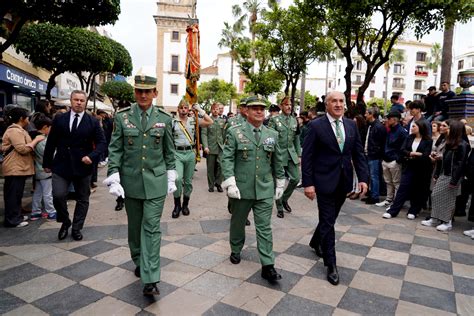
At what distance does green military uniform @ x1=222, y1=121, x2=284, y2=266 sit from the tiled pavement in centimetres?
60

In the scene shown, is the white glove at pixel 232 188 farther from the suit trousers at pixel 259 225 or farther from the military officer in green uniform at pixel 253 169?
the suit trousers at pixel 259 225

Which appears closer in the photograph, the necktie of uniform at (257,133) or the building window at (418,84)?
the necktie of uniform at (257,133)

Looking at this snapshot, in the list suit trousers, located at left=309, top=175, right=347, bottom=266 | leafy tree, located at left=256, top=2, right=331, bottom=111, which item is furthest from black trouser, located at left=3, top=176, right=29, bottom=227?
leafy tree, located at left=256, top=2, right=331, bottom=111

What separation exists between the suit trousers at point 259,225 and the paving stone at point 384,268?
1.27 m

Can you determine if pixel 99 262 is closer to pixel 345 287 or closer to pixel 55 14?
pixel 345 287

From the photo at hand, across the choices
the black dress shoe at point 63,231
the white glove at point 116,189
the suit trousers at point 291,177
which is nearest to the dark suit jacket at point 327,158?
the white glove at point 116,189

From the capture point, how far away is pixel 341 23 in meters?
10.6

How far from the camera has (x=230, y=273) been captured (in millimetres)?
3982

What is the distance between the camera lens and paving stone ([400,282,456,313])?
343 centimetres

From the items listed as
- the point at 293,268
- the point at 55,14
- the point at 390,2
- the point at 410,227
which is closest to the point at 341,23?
the point at 390,2

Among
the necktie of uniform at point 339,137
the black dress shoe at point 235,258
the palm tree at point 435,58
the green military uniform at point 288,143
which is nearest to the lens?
the necktie of uniform at point 339,137

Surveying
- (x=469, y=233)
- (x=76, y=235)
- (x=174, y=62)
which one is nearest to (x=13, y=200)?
(x=76, y=235)

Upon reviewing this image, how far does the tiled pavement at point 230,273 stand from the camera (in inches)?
129

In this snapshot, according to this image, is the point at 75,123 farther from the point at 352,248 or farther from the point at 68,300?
the point at 352,248
